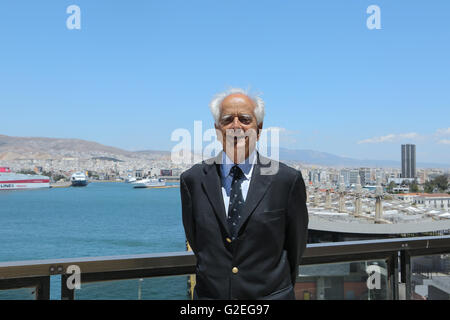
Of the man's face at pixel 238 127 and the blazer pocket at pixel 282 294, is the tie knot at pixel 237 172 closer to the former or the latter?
the man's face at pixel 238 127

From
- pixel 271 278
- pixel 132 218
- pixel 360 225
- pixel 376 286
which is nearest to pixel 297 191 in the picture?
pixel 271 278

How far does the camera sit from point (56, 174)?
97.3 metres

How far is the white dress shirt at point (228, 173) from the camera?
1328 mm

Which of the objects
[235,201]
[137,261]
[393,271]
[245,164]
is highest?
[245,164]

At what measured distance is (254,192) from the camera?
128cm

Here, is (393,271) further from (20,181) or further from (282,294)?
(20,181)

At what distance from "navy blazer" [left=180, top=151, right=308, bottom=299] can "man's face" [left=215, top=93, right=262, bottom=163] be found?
8 cm

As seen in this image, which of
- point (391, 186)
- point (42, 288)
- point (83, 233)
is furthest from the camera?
point (391, 186)

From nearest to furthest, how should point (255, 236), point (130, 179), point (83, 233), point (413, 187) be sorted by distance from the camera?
point (255, 236), point (83, 233), point (413, 187), point (130, 179)

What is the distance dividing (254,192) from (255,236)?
0.14 meters

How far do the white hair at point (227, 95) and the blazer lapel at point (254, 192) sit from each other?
0.19 metres

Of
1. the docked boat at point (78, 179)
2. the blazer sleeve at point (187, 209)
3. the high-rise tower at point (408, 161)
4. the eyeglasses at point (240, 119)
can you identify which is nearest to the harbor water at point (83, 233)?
the blazer sleeve at point (187, 209)

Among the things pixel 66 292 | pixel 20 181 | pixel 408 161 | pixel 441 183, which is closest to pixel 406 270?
pixel 66 292
